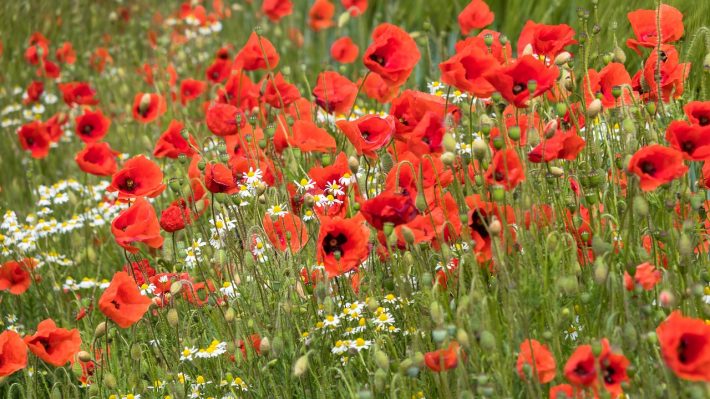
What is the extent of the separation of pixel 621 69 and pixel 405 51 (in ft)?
2.26

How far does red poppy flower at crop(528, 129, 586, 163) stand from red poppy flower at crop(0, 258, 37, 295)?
80.9 inches

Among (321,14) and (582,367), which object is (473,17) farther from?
(321,14)

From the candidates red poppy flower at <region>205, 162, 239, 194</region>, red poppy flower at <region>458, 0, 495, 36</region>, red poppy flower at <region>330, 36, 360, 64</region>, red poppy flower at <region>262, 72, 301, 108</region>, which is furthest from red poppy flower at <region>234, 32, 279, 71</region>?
red poppy flower at <region>205, 162, 239, 194</region>

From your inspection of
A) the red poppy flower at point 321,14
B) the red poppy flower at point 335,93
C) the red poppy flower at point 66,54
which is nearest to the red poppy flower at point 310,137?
Result: the red poppy flower at point 335,93

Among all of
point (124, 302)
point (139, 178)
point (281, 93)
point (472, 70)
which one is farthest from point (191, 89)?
point (472, 70)

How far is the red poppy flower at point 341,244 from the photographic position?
274 cm

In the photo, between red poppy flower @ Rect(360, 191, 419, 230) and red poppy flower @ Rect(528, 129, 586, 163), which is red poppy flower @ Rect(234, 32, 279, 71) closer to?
red poppy flower @ Rect(528, 129, 586, 163)

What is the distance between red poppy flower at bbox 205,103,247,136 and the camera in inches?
150

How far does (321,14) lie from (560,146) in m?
3.59

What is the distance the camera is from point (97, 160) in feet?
13.4

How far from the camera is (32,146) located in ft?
17.5

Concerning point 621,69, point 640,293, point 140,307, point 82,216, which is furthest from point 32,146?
point 640,293

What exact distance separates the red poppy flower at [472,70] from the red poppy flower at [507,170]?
0.72 ft

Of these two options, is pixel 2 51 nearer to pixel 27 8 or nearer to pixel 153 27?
pixel 27 8
